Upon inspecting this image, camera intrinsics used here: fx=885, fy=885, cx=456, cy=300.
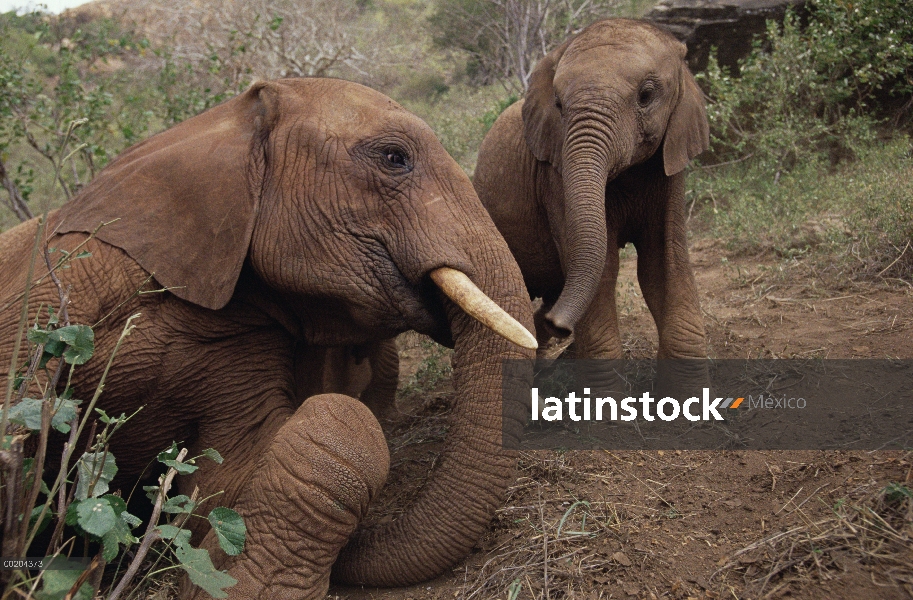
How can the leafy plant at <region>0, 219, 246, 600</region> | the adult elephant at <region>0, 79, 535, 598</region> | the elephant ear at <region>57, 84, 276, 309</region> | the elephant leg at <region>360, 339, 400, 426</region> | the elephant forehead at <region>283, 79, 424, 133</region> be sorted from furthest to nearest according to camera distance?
the elephant leg at <region>360, 339, 400, 426</region> < the elephant forehead at <region>283, 79, 424, 133</region> < the elephant ear at <region>57, 84, 276, 309</region> < the adult elephant at <region>0, 79, 535, 598</region> < the leafy plant at <region>0, 219, 246, 600</region>

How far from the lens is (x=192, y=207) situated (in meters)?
3.54

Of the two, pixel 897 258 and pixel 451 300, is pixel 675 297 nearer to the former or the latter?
pixel 897 258

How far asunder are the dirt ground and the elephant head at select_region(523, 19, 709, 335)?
2.67 feet

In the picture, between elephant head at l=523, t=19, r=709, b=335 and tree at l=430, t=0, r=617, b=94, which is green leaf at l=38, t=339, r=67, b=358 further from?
tree at l=430, t=0, r=617, b=94

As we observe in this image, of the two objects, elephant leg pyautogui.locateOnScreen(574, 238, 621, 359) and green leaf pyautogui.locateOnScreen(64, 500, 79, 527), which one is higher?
green leaf pyautogui.locateOnScreen(64, 500, 79, 527)

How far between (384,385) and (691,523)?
2218 millimetres

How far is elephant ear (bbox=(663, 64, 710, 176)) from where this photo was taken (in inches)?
194

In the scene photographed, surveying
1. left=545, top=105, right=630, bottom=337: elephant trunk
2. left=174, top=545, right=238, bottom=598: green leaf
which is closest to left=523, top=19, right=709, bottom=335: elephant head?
left=545, top=105, right=630, bottom=337: elephant trunk

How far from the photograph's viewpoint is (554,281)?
5.75 m

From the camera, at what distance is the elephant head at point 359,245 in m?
3.35

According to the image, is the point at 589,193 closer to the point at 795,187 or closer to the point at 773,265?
the point at 773,265

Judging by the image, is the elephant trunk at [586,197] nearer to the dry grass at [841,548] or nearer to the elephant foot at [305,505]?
the elephant foot at [305,505]

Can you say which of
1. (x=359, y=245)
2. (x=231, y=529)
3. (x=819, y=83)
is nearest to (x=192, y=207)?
(x=359, y=245)

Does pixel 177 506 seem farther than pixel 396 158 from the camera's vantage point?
No
